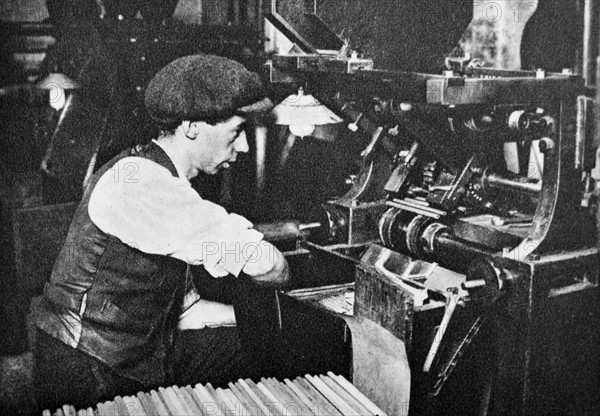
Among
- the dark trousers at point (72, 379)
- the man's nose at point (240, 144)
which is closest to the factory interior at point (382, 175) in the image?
the man's nose at point (240, 144)

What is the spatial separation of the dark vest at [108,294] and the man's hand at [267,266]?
1.13ft

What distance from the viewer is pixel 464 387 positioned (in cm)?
216

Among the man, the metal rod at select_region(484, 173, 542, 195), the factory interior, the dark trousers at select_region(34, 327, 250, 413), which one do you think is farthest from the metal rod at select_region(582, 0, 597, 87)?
the dark trousers at select_region(34, 327, 250, 413)

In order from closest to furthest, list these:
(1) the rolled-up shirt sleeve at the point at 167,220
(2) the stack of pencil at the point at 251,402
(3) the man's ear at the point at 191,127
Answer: (2) the stack of pencil at the point at 251,402 < (1) the rolled-up shirt sleeve at the point at 167,220 < (3) the man's ear at the point at 191,127

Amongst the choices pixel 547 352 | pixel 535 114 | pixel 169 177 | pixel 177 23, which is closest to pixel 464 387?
pixel 547 352

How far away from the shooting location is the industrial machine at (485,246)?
1978 mm

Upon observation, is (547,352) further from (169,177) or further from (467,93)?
(169,177)

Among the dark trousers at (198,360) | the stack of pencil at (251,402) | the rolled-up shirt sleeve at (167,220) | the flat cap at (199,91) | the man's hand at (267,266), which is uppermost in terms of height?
the flat cap at (199,91)

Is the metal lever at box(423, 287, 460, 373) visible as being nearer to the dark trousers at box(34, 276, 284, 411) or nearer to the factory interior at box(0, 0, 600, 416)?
the factory interior at box(0, 0, 600, 416)

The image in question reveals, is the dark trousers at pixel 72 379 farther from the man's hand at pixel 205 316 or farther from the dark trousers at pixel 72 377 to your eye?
the man's hand at pixel 205 316

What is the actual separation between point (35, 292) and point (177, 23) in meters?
1.65

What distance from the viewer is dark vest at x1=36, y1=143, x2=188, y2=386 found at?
2018mm

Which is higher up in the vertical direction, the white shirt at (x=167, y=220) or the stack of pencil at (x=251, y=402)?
the white shirt at (x=167, y=220)

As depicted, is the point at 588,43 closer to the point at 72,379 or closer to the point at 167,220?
the point at 167,220
